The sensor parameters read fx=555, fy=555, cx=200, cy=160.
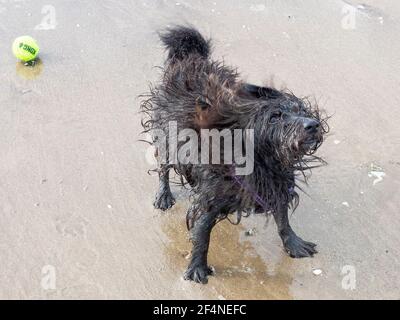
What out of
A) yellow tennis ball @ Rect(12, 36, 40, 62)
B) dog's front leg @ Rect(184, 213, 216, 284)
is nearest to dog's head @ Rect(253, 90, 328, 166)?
dog's front leg @ Rect(184, 213, 216, 284)

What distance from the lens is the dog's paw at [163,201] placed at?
4.34 meters

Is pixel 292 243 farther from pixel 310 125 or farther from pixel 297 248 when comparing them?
pixel 310 125

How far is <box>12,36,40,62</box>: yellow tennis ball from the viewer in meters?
5.61

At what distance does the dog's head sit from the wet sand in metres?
0.42

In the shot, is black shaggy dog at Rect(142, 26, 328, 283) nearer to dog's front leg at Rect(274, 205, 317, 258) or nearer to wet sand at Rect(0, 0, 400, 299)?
dog's front leg at Rect(274, 205, 317, 258)

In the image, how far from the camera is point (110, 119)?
5.11m

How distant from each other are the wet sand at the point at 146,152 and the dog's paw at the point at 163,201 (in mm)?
56

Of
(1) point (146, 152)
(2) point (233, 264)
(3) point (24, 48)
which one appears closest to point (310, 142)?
(2) point (233, 264)

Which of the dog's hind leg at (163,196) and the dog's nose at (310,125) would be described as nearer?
the dog's nose at (310,125)

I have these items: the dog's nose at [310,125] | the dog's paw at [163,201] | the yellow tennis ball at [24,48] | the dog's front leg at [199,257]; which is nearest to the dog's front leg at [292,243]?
the dog's front leg at [199,257]

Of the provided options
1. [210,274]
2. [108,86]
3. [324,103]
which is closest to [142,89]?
[108,86]

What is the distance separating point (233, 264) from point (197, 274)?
0.29 meters

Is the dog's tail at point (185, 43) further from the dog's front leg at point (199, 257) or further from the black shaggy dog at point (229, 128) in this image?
the dog's front leg at point (199, 257)
